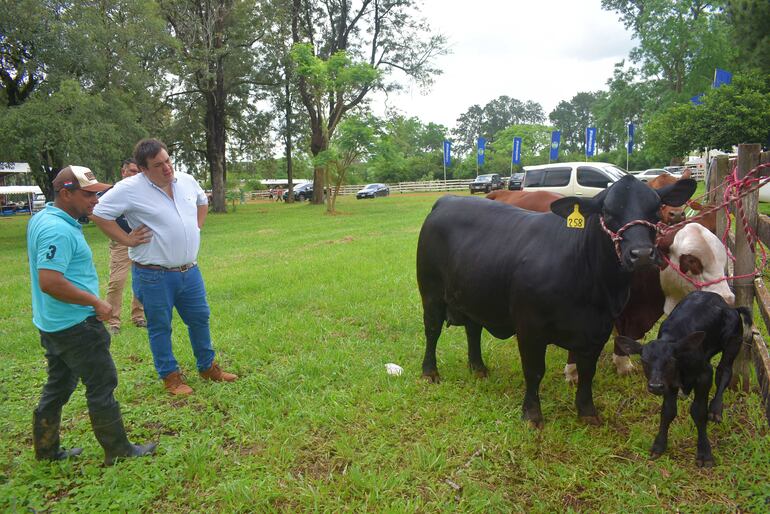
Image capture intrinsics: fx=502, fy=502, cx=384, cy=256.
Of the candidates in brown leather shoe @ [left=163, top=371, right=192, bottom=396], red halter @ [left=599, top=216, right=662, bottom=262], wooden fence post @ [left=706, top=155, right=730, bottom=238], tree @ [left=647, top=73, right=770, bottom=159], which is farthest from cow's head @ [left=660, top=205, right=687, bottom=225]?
tree @ [left=647, top=73, right=770, bottom=159]

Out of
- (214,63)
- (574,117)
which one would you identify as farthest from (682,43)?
(574,117)

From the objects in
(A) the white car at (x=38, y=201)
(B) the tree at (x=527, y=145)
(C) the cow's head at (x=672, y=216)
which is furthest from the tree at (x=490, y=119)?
(C) the cow's head at (x=672, y=216)

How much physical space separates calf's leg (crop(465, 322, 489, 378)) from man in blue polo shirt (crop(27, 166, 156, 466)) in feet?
8.97

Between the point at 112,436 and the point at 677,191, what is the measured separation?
3781mm

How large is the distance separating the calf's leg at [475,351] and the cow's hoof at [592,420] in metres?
0.98

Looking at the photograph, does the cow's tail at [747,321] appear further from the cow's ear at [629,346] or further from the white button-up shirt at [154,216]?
the white button-up shirt at [154,216]

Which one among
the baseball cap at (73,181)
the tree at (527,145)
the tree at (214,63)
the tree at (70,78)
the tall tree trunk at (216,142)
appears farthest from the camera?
the tree at (527,145)

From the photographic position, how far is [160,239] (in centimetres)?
381

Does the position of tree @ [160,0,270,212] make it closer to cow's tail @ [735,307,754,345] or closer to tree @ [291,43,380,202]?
tree @ [291,43,380,202]

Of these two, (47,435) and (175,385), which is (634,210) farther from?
(47,435)

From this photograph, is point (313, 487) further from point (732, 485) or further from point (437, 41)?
point (437, 41)

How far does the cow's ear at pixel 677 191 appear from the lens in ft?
9.67

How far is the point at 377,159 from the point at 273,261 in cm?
1435

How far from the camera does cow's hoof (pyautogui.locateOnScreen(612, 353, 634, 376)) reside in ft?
14.0
